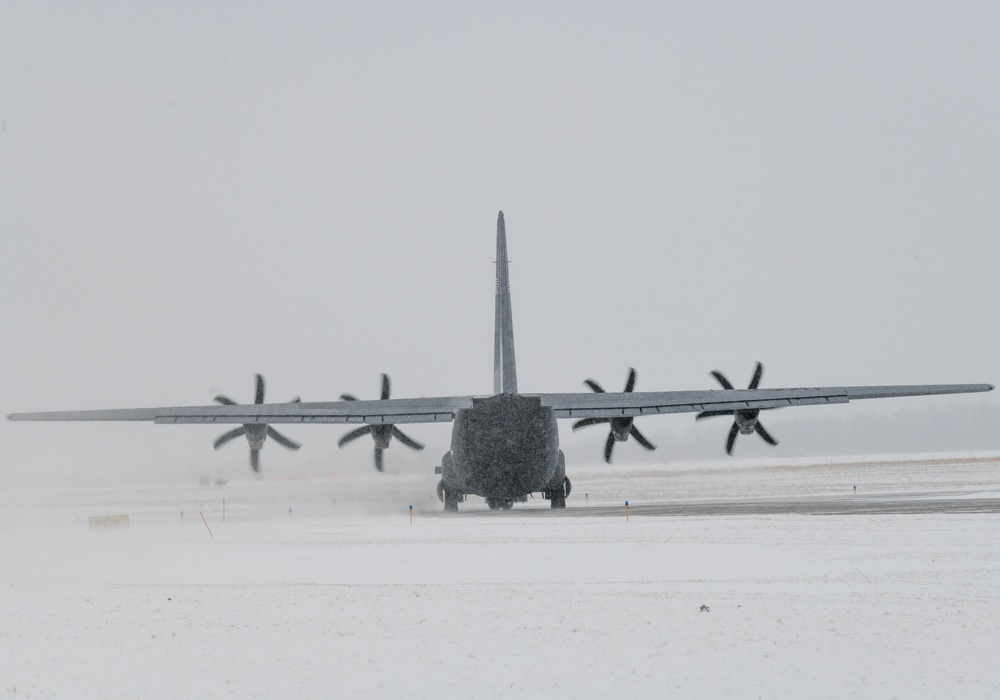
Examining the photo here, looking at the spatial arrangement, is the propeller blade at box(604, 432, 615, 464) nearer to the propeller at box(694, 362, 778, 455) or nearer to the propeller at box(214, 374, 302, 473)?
the propeller at box(694, 362, 778, 455)

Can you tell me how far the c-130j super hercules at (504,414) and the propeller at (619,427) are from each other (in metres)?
0.04

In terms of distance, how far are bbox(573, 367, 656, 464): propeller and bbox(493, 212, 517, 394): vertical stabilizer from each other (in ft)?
12.9

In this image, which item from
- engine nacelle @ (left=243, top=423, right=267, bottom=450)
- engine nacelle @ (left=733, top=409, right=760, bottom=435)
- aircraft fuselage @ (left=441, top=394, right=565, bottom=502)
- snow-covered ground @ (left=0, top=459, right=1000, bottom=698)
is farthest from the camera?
engine nacelle @ (left=243, top=423, right=267, bottom=450)

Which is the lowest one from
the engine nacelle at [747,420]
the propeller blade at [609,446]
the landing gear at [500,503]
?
the landing gear at [500,503]

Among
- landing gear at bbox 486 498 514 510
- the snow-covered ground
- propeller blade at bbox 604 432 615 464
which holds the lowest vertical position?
the snow-covered ground

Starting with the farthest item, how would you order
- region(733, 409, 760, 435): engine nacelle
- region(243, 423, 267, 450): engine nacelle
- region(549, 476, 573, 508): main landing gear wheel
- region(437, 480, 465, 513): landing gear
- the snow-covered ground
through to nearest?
1. region(437, 480, 465, 513): landing gear
2. region(549, 476, 573, 508): main landing gear wheel
3. region(243, 423, 267, 450): engine nacelle
4. region(733, 409, 760, 435): engine nacelle
5. the snow-covered ground

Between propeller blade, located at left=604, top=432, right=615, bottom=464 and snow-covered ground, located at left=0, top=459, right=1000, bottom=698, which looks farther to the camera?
propeller blade, located at left=604, top=432, right=615, bottom=464

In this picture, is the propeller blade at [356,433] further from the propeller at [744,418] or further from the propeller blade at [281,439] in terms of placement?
the propeller at [744,418]

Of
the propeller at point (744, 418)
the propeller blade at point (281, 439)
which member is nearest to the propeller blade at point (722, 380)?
the propeller at point (744, 418)

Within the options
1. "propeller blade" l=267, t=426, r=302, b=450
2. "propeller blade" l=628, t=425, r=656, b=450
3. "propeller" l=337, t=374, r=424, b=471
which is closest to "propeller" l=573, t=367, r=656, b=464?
"propeller blade" l=628, t=425, r=656, b=450

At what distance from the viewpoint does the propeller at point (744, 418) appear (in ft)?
127

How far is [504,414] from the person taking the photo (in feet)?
112

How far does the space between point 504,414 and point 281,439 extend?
1088 cm

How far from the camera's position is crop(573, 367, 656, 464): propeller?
38.4m
